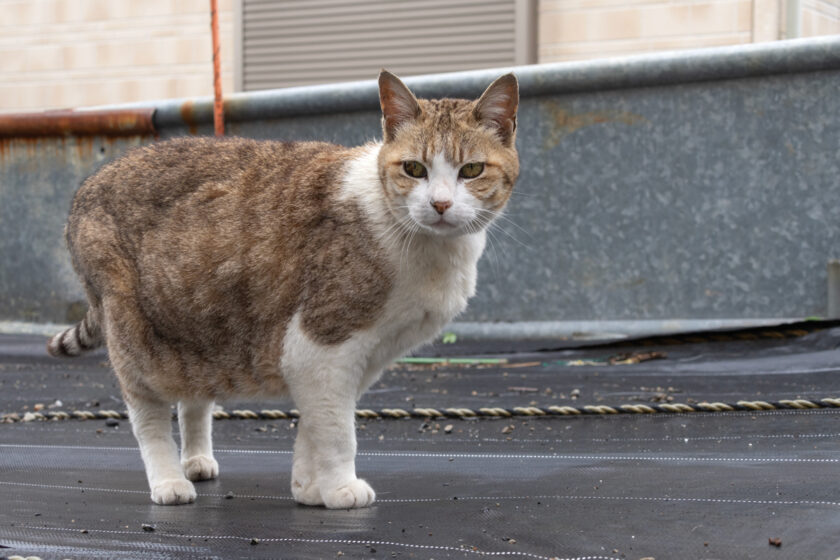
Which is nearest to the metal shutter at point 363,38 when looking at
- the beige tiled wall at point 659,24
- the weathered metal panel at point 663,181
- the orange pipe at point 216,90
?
the beige tiled wall at point 659,24

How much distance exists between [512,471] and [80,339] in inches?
62.2

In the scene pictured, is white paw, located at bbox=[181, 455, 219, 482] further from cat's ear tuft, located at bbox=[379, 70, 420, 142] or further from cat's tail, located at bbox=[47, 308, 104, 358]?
cat's ear tuft, located at bbox=[379, 70, 420, 142]

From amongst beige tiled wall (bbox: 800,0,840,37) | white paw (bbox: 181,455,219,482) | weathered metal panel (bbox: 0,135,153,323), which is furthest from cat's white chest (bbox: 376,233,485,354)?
beige tiled wall (bbox: 800,0,840,37)

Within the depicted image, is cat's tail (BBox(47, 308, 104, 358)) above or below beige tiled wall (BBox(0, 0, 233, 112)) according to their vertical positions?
below

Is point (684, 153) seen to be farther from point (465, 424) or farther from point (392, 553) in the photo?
point (392, 553)

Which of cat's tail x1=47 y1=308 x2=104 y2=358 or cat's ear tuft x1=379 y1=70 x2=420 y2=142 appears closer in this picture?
cat's ear tuft x1=379 y1=70 x2=420 y2=142

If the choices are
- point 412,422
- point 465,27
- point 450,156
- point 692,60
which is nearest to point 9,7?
point 465,27

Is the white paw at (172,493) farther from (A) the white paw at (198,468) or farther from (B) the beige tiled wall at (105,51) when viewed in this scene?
(B) the beige tiled wall at (105,51)

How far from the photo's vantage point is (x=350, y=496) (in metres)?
3.20

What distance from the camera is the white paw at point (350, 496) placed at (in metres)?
3.20

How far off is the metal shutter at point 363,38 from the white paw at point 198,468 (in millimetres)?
5788

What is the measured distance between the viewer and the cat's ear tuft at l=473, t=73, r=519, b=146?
3.40 meters

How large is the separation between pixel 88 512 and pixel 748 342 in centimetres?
397

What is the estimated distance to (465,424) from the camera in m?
4.78
